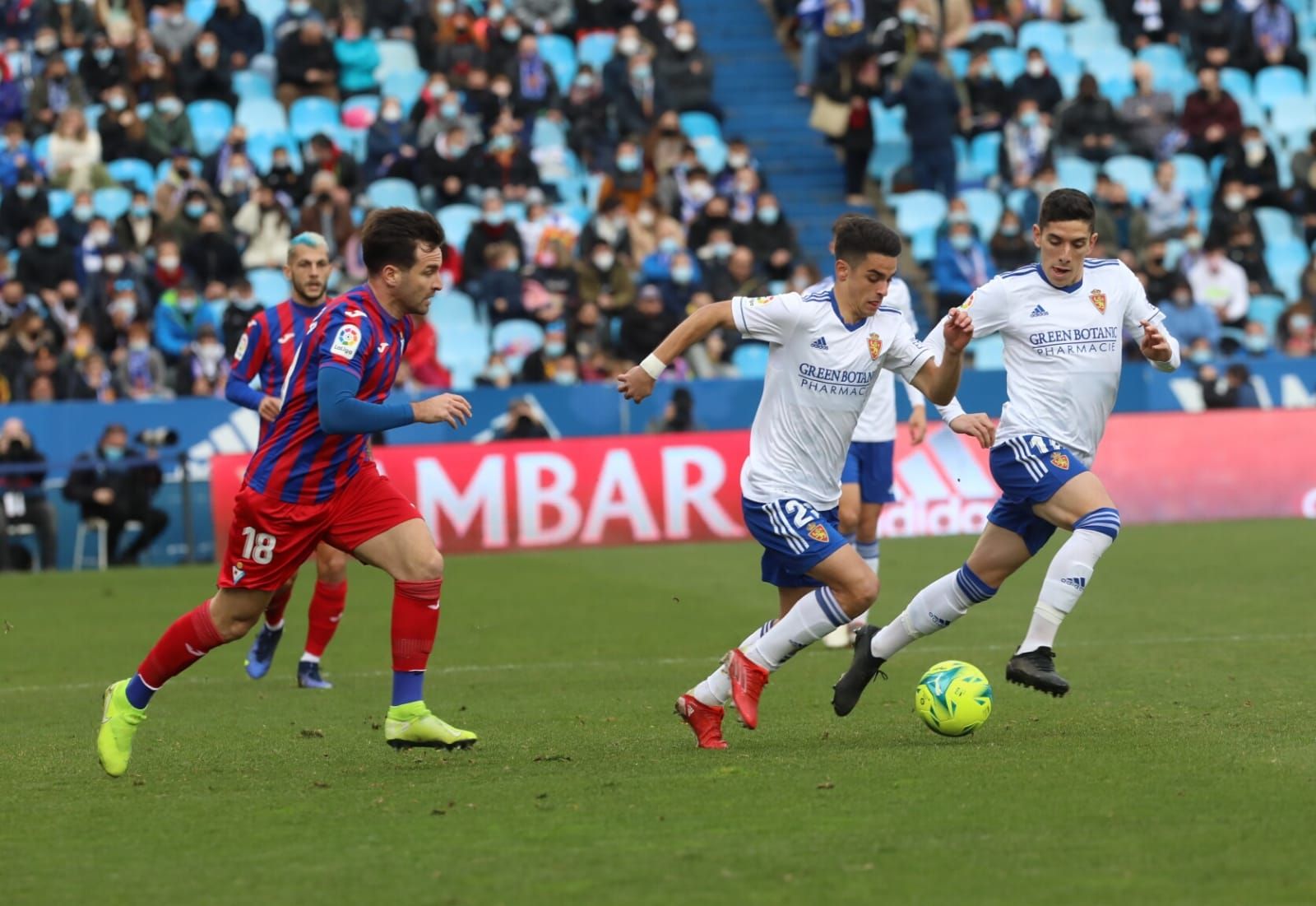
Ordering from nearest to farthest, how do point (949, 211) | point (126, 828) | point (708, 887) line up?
point (708, 887), point (126, 828), point (949, 211)

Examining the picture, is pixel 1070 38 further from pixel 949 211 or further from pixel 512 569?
pixel 512 569

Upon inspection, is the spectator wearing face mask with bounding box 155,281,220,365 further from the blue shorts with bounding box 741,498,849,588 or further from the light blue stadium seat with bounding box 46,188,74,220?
the blue shorts with bounding box 741,498,849,588

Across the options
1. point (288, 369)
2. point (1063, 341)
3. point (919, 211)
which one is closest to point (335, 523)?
point (288, 369)

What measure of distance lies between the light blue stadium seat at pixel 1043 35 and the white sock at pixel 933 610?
68.5ft

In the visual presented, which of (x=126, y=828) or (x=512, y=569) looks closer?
(x=126, y=828)

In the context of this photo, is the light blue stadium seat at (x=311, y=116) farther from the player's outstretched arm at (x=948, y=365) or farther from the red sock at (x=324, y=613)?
the player's outstretched arm at (x=948, y=365)

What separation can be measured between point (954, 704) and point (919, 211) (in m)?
18.1

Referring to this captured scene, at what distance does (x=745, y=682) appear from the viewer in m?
8.07

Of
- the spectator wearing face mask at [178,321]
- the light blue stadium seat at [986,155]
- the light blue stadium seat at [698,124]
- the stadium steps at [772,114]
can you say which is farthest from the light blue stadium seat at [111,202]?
the light blue stadium seat at [986,155]

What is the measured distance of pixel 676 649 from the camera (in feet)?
39.7

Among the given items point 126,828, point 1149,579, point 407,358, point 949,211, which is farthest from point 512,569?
point 126,828

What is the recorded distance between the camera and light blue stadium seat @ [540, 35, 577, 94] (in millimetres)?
25984

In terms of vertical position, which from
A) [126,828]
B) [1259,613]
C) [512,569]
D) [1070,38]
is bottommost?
[512,569]

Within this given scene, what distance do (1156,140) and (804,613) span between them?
20000mm
